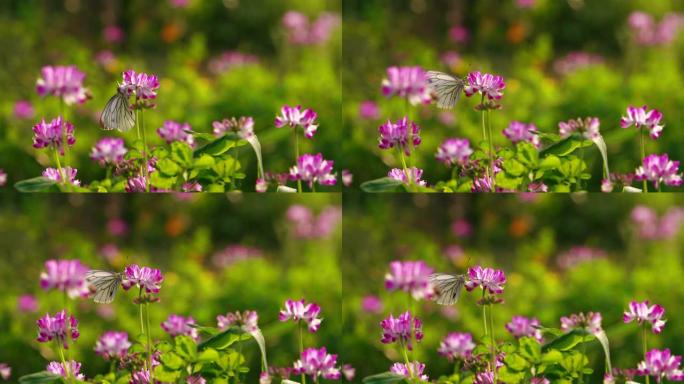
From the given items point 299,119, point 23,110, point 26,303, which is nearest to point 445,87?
point 299,119

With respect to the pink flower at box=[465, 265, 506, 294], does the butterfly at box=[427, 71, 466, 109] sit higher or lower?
higher

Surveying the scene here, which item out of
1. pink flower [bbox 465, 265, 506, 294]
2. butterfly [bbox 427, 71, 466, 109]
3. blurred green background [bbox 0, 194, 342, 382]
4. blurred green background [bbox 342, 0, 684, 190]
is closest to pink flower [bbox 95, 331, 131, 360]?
blurred green background [bbox 0, 194, 342, 382]

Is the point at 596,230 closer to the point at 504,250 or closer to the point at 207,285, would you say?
the point at 504,250

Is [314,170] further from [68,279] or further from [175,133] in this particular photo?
[68,279]

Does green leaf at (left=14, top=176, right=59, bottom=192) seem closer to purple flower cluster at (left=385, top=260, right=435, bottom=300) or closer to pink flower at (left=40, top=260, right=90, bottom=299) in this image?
pink flower at (left=40, top=260, right=90, bottom=299)

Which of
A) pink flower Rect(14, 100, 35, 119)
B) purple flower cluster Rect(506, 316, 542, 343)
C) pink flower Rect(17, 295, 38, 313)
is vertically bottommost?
purple flower cluster Rect(506, 316, 542, 343)
